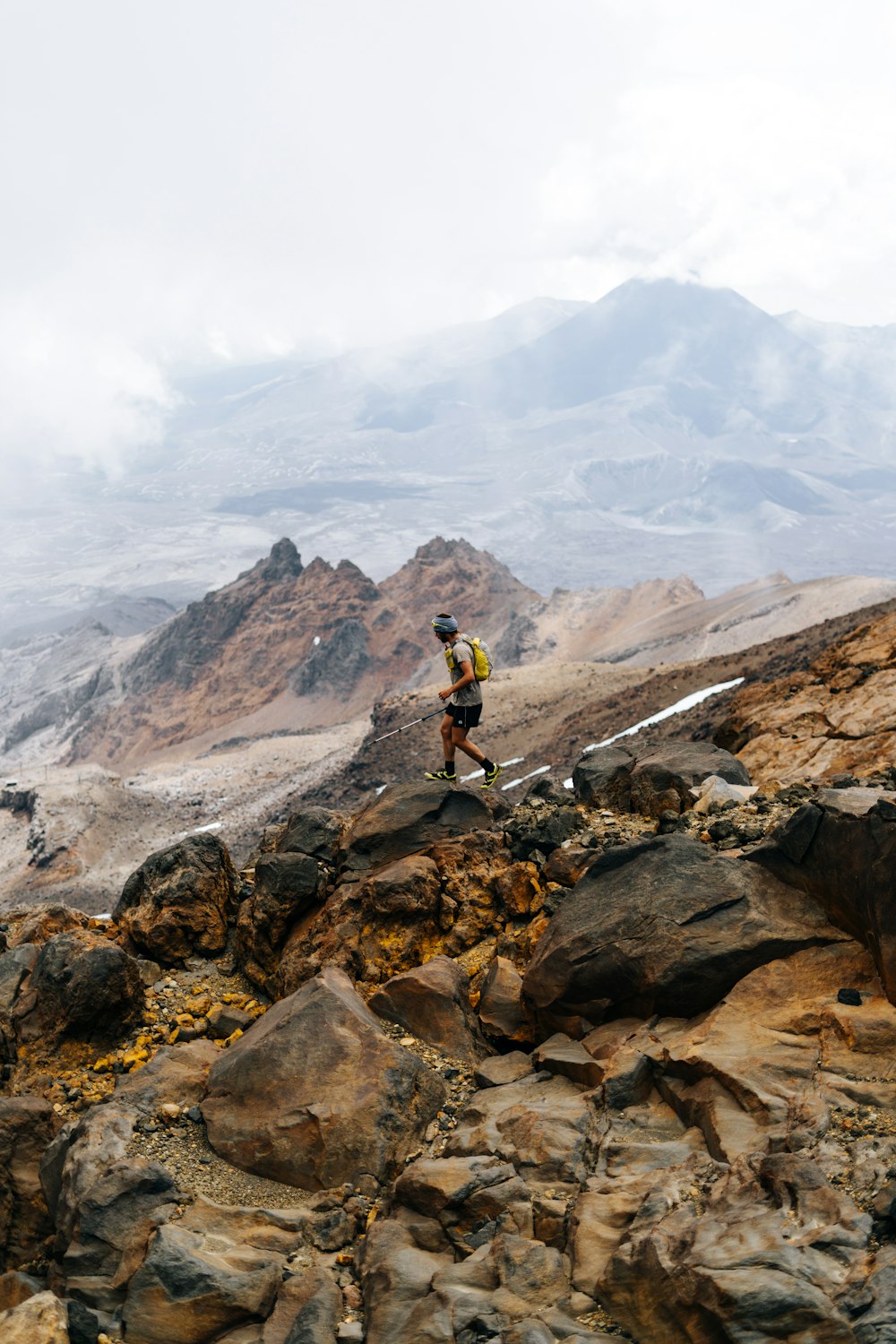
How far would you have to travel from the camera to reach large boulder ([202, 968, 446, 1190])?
31.5 ft

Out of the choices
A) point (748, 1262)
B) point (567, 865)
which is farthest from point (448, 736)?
point (748, 1262)

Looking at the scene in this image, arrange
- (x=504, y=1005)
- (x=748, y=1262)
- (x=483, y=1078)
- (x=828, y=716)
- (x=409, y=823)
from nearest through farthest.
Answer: (x=748, y=1262) → (x=483, y=1078) → (x=504, y=1005) → (x=409, y=823) → (x=828, y=716)

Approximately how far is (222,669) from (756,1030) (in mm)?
120020

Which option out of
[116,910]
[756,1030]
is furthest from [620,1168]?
[116,910]

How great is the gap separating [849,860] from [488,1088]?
432cm

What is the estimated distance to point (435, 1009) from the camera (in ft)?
37.7

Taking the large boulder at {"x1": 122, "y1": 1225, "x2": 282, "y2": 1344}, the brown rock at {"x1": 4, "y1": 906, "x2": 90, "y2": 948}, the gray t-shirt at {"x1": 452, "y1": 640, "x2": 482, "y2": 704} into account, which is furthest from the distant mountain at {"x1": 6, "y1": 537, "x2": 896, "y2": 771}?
the large boulder at {"x1": 122, "y1": 1225, "x2": 282, "y2": 1344}

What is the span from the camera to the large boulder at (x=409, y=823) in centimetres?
1472

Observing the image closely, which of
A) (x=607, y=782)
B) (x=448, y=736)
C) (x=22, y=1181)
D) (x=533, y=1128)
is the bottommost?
(x=22, y=1181)

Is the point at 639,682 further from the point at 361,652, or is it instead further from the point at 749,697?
the point at 361,652

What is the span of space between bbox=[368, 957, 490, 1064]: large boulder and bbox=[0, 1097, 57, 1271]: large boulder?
3.74 meters

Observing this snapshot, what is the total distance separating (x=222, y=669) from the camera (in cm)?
12531

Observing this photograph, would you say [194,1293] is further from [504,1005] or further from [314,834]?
[314,834]

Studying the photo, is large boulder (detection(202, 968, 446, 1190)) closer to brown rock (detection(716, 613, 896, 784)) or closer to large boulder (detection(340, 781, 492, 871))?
large boulder (detection(340, 781, 492, 871))
